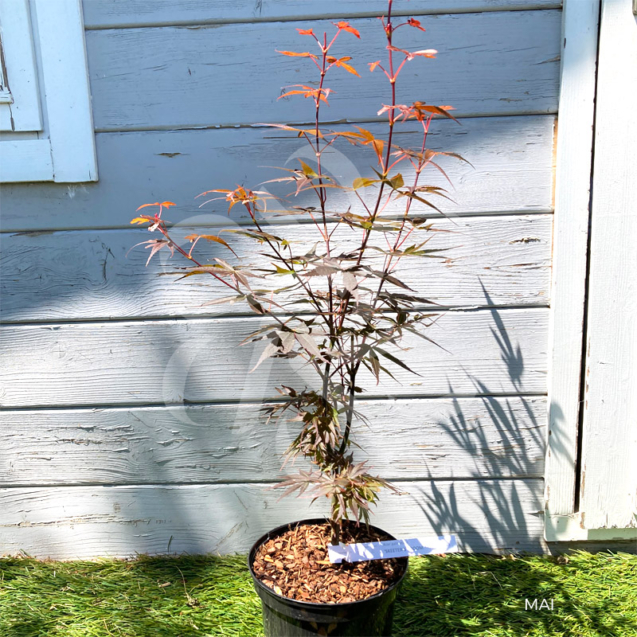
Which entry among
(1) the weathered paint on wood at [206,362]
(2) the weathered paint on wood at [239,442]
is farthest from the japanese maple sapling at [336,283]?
(2) the weathered paint on wood at [239,442]

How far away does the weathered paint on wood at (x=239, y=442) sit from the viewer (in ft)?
5.13

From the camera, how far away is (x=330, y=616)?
3.73 feet

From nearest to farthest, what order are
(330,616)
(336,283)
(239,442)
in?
(330,616) < (336,283) < (239,442)

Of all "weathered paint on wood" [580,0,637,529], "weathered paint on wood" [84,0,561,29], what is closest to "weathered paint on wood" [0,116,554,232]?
"weathered paint on wood" [580,0,637,529]

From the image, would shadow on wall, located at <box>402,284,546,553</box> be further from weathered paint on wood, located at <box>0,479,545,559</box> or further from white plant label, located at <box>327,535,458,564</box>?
white plant label, located at <box>327,535,458,564</box>

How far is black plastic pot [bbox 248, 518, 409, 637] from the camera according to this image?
1.13 meters

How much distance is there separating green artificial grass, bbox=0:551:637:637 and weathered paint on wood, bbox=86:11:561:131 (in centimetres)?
125

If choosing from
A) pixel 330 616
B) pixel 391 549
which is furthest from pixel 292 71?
pixel 330 616

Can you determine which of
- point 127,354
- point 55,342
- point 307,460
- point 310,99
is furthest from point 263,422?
point 310,99

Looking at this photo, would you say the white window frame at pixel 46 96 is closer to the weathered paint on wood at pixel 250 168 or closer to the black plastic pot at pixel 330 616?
the weathered paint on wood at pixel 250 168

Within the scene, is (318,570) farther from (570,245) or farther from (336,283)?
(570,245)

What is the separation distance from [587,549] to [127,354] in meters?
1.45

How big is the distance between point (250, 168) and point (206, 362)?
545mm

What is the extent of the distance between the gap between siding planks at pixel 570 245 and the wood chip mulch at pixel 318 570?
0.59 meters
